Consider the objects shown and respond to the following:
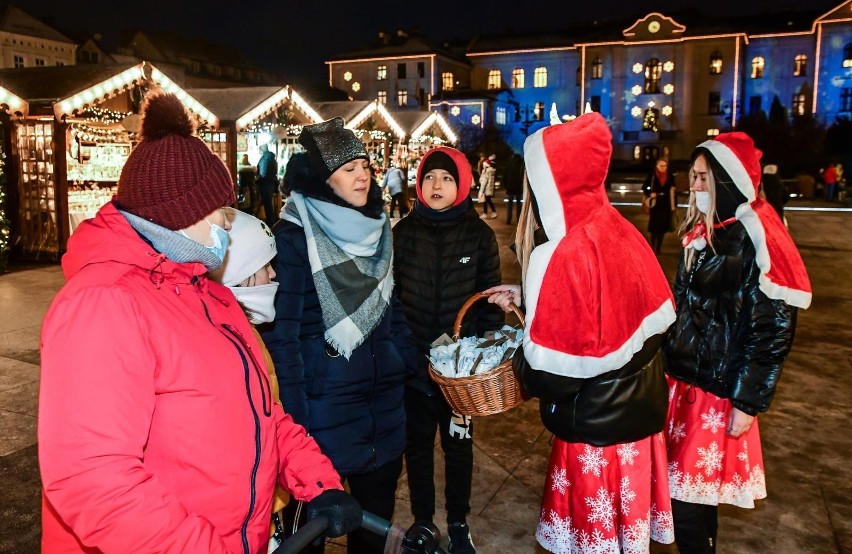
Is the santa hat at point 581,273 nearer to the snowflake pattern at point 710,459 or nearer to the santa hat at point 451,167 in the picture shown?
the snowflake pattern at point 710,459

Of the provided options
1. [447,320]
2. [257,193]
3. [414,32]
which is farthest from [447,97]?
[447,320]

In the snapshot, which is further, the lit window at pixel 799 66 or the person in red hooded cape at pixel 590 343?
the lit window at pixel 799 66

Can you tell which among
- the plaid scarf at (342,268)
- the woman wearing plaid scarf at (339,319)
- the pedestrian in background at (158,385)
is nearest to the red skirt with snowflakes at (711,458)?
the woman wearing plaid scarf at (339,319)

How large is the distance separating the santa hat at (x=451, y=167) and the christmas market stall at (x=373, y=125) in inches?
574

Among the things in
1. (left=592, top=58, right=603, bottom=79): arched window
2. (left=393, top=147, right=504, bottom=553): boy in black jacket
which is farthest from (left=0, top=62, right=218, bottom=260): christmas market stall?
(left=592, top=58, right=603, bottom=79): arched window

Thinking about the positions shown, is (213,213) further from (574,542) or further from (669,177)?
(669,177)

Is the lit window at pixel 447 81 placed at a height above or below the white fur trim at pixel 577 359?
above

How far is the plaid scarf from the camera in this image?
265cm

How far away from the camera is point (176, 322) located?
1.53 meters

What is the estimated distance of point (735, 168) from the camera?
2.97 m

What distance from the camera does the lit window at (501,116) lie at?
186ft

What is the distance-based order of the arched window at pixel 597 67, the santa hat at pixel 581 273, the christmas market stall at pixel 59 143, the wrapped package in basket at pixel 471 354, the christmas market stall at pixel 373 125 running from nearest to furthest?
the santa hat at pixel 581 273 < the wrapped package in basket at pixel 471 354 < the christmas market stall at pixel 59 143 < the christmas market stall at pixel 373 125 < the arched window at pixel 597 67

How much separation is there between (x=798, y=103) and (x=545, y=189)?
6290cm

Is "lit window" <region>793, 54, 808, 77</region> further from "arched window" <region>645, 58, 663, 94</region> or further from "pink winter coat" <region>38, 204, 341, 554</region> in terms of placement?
"pink winter coat" <region>38, 204, 341, 554</region>
